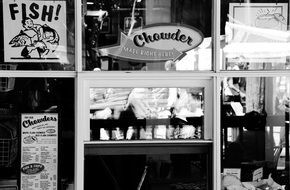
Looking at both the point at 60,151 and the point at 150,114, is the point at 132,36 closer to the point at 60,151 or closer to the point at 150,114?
the point at 150,114

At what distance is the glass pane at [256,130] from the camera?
4492 millimetres

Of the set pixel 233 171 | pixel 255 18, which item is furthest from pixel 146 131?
pixel 255 18

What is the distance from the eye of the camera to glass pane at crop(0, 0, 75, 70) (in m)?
4.23

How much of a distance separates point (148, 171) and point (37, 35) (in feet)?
4.81

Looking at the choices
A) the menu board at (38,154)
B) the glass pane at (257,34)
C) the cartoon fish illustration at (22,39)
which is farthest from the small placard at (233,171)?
the cartoon fish illustration at (22,39)

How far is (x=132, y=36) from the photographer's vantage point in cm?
436

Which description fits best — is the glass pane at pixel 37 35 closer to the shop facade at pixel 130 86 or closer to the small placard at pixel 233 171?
the shop facade at pixel 130 86

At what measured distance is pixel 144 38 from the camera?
4.36m

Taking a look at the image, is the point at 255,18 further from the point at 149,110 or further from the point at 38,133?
the point at 38,133

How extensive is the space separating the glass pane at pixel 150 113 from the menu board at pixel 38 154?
1.36 ft

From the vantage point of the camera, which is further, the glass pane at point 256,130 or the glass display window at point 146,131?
the glass pane at point 256,130

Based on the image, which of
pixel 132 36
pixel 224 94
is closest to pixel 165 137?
pixel 224 94

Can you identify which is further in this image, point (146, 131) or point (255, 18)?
point (255, 18)

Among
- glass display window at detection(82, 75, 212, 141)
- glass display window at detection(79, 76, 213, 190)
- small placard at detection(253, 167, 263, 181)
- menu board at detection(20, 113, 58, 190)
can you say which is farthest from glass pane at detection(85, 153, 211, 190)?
small placard at detection(253, 167, 263, 181)
